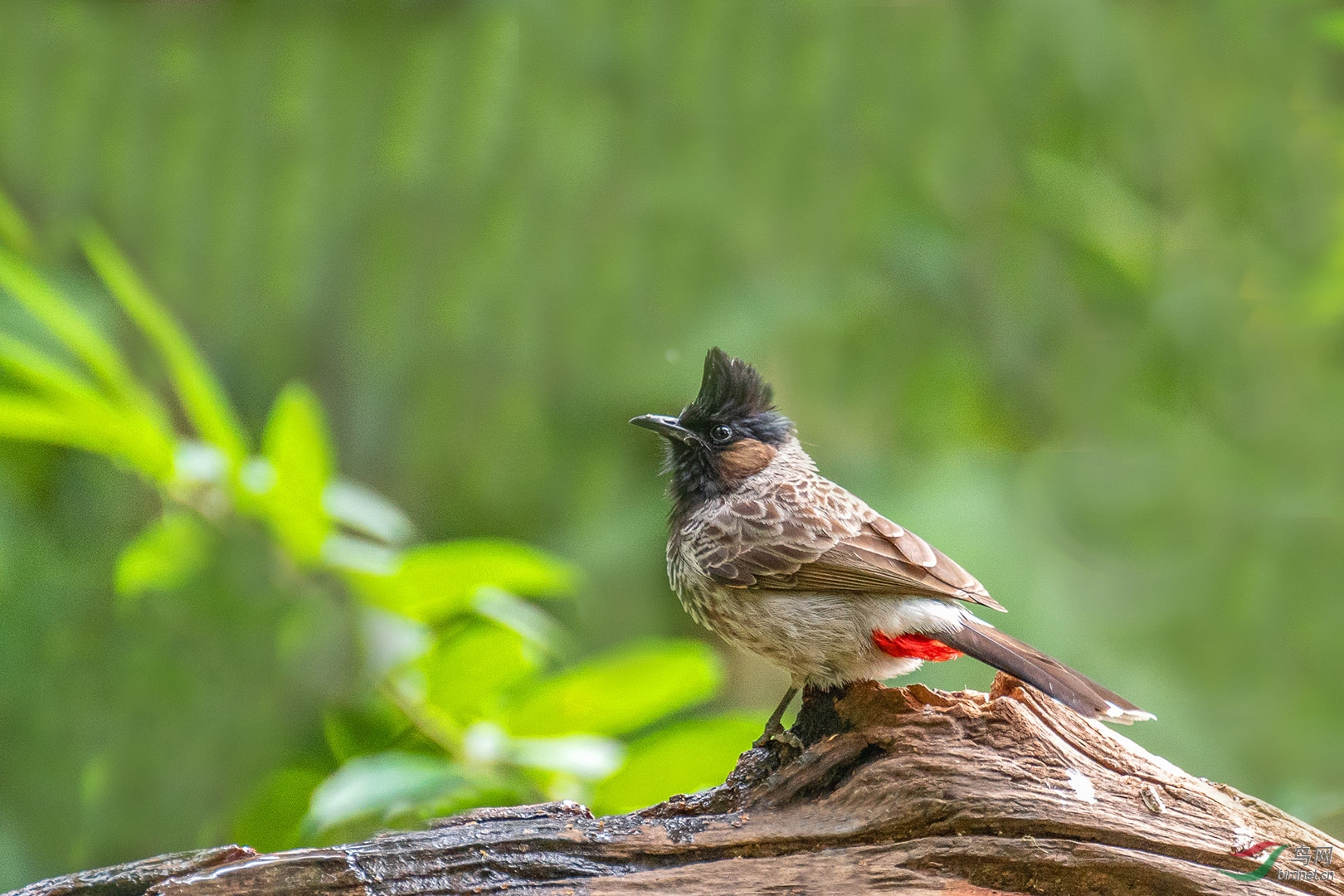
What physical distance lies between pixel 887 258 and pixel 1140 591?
1.81 meters

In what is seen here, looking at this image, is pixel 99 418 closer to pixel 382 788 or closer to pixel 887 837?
pixel 382 788

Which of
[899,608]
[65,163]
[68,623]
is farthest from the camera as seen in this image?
[65,163]

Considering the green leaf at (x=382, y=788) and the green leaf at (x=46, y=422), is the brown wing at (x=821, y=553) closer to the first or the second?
the green leaf at (x=382, y=788)

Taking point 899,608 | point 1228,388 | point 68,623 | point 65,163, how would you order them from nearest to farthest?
point 899,608 → point 68,623 → point 65,163 → point 1228,388

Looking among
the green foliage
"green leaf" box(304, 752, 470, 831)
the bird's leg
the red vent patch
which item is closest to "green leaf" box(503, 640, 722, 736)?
the green foliage

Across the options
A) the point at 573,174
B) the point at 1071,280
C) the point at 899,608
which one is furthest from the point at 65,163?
the point at 1071,280

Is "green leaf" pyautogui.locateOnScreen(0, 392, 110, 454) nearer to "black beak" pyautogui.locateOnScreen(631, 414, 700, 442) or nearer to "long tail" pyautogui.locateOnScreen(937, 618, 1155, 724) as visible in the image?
"black beak" pyautogui.locateOnScreen(631, 414, 700, 442)

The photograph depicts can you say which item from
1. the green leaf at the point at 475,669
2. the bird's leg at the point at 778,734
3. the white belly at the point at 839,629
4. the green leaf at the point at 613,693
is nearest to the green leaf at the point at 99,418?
the green leaf at the point at 475,669

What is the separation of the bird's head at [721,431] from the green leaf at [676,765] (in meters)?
0.61

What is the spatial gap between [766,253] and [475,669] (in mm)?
2628

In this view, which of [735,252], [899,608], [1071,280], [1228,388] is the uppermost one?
[735,252]

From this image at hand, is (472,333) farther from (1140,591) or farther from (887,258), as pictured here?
(1140,591)

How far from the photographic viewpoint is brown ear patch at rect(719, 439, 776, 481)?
284cm

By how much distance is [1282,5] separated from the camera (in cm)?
498
